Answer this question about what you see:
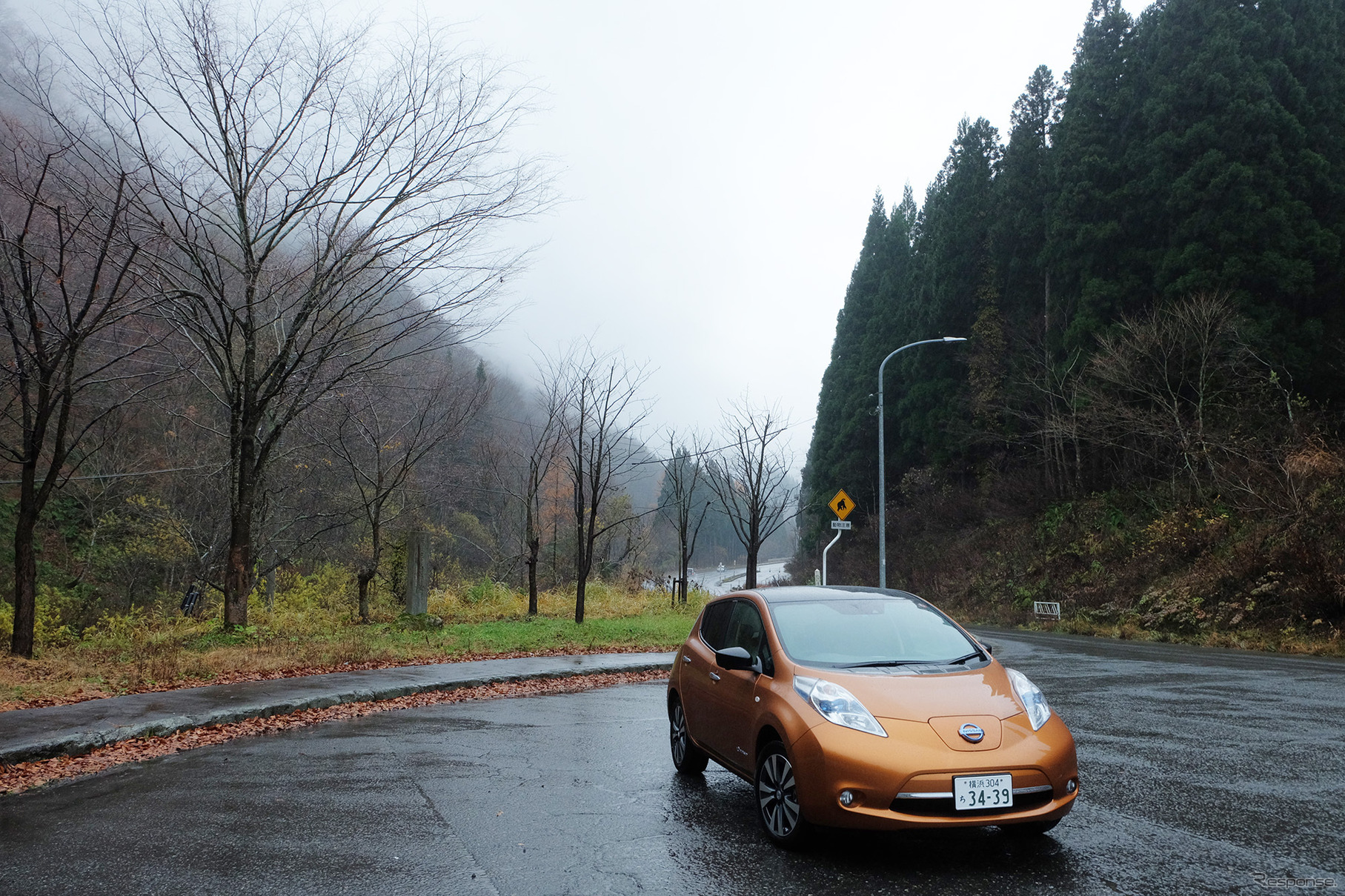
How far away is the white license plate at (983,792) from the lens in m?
4.53

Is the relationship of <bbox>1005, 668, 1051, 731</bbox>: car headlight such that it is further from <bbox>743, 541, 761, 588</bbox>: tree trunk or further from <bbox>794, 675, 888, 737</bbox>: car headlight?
<bbox>743, 541, 761, 588</bbox>: tree trunk

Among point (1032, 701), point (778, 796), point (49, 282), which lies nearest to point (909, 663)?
point (1032, 701)

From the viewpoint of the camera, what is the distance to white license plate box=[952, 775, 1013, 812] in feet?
14.9

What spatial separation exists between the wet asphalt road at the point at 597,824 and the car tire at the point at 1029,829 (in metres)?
0.09

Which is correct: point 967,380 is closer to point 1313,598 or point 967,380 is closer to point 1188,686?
point 1313,598

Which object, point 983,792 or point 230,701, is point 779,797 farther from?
point 230,701

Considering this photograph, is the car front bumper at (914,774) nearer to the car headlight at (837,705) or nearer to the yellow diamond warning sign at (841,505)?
the car headlight at (837,705)

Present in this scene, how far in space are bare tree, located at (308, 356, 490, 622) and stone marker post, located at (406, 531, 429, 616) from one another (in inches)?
33.3

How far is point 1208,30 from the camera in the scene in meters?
28.5

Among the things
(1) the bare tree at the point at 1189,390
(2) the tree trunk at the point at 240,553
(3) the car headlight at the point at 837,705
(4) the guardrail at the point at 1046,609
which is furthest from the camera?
(4) the guardrail at the point at 1046,609

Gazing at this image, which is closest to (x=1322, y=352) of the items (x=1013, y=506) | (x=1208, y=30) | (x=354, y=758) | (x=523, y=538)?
(x=1208, y=30)

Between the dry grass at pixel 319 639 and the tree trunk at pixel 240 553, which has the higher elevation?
the tree trunk at pixel 240 553

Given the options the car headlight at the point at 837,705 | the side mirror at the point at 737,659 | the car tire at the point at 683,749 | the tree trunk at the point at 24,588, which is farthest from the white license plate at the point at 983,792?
the tree trunk at the point at 24,588

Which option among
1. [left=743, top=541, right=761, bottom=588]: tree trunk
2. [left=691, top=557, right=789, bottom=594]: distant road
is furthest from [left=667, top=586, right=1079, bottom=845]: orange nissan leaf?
[left=691, top=557, right=789, bottom=594]: distant road
